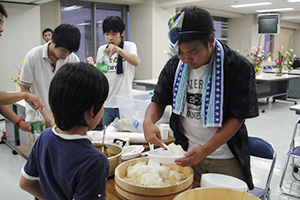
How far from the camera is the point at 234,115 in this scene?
1329 millimetres

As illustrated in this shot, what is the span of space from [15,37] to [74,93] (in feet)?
18.2

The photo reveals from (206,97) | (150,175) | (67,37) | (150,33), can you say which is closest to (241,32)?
(150,33)

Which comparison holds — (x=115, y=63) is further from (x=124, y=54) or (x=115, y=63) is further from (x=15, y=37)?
(x=15, y=37)

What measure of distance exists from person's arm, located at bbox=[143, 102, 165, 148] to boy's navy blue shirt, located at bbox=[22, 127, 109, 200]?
23.2 inches

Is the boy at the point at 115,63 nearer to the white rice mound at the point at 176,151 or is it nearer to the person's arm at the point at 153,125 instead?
the person's arm at the point at 153,125

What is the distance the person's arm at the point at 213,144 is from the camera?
1.24 metres

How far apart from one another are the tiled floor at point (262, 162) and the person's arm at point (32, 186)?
203 centimetres

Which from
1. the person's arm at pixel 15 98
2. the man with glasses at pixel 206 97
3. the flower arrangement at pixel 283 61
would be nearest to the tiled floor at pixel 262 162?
the person's arm at pixel 15 98

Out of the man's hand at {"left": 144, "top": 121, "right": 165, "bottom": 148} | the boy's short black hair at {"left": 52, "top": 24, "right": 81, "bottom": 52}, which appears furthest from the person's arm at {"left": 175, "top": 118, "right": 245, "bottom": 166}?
the boy's short black hair at {"left": 52, "top": 24, "right": 81, "bottom": 52}

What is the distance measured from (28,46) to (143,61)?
137 inches

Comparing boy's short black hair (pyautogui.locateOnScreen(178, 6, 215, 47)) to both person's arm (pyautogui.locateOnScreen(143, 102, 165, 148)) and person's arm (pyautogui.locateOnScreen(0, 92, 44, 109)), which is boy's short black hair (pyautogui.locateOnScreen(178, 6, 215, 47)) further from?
person's arm (pyautogui.locateOnScreen(0, 92, 44, 109))

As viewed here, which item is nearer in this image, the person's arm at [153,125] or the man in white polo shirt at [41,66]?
the person's arm at [153,125]

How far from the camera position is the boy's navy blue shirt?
80cm

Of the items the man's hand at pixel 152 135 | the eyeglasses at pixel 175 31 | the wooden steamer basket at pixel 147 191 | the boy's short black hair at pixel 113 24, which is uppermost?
the boy's short black hair at pixel 113 24
